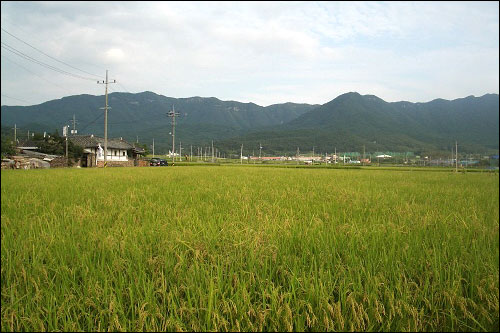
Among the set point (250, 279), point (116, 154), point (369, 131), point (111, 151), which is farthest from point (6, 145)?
point (369, 131)

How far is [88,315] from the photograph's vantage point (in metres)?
1.41

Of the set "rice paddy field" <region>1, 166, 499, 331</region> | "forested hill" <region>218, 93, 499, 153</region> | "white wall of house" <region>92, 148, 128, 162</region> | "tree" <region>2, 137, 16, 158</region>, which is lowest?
"rice paddy field" <region>1, 166, 499, 331</region>

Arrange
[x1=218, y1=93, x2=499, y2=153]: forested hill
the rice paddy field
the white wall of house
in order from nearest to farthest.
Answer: the rice paddy field < [x1=218, y1=93, x2=499, y2=153]: forested hill < the white wall of house

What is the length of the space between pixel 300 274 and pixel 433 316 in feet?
2.37

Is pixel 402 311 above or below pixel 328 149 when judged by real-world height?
below

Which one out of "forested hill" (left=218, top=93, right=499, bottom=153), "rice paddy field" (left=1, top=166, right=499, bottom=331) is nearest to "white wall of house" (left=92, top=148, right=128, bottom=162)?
"forested hill" (left=218, top=93, right=499, bottom=153)

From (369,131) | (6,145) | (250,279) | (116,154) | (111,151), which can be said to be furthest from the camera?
(369,131)

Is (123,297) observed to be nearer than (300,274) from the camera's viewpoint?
Yes

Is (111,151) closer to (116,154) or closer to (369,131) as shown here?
(116,154)

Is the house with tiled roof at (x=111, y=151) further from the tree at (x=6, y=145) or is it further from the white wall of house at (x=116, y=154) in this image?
the tree at (x=6, y=145)

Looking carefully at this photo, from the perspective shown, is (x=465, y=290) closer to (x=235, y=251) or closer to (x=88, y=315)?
(x=235, y=251)

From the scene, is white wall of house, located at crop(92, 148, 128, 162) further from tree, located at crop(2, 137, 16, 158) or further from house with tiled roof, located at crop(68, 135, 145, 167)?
tree, located at crop(2, 137, 16, 158)

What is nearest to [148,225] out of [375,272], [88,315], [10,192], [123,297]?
[123,297]

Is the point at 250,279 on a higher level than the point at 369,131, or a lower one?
lower
